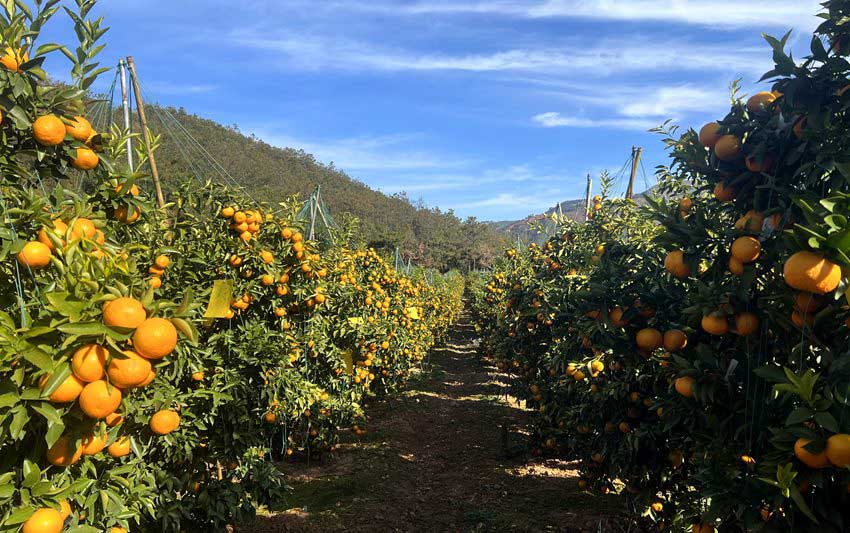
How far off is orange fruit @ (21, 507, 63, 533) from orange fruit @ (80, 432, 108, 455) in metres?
0.19

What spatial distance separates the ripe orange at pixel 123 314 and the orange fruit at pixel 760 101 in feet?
7.80

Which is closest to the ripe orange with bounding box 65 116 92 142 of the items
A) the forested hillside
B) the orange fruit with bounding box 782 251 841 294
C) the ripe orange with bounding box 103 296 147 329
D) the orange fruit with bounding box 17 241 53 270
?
the orange fruit with bounding box 17 241 53 270

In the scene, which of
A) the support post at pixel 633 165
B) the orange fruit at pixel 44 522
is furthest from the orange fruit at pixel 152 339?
the support post at pixel 633 165

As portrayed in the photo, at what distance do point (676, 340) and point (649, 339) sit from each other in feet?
0.57

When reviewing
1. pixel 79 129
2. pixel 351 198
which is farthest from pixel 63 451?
pixel 351 198

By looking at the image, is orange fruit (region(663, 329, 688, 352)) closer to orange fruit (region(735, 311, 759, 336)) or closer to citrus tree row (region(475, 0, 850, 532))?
citrus tree row (region(475, 0, 850, 532))

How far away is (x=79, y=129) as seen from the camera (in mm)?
1967

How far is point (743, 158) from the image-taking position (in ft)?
6.45

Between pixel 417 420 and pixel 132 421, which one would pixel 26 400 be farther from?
pixel 417 420

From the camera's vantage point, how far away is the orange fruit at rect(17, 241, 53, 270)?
1547 mm

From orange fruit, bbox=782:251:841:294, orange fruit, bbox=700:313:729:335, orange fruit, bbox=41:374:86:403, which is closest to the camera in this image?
orange fruit, bbox=41:374:86:403

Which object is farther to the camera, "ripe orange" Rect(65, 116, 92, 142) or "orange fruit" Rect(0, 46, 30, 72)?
"ripe orange" Rect(65, 116, 92, 142)

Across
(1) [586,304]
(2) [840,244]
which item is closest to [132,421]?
(1) [586,304]

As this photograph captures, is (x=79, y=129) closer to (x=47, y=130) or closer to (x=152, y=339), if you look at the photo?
(x=47, y=130)
